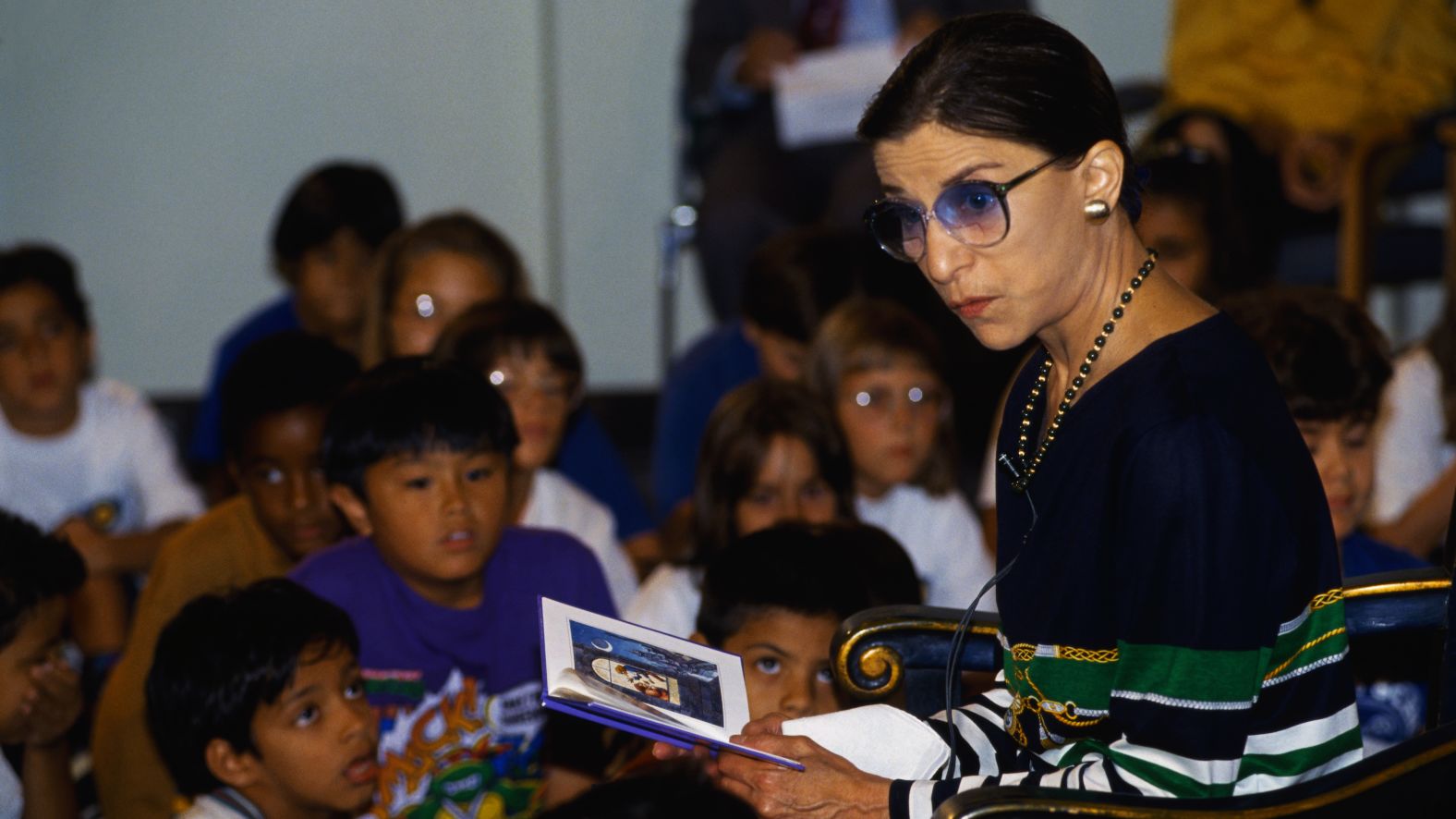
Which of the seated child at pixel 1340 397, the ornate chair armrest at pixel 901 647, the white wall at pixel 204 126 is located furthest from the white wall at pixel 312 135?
the ornate chair armrest at pixel 901 647

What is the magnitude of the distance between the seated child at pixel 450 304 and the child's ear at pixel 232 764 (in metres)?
1.47

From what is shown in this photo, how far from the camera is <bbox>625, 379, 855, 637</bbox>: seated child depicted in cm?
316

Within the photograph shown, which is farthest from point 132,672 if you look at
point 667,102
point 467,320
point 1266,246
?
point 667,102

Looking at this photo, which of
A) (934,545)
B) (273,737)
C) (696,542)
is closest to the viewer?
(273,737)

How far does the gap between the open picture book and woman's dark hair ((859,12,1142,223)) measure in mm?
646

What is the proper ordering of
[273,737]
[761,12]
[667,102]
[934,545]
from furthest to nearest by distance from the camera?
1. [667,102]
2. [761,12]
3. [934,545]
4. [273,737]

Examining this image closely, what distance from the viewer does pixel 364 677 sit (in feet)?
8.69

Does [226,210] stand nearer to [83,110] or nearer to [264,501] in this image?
[83,110]

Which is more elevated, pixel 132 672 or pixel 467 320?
pixel 467 320

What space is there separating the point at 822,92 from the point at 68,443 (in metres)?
2.25

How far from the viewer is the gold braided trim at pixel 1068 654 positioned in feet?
5.10

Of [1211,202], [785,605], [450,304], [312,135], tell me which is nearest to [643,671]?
[785,605]

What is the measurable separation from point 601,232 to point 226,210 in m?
1.34

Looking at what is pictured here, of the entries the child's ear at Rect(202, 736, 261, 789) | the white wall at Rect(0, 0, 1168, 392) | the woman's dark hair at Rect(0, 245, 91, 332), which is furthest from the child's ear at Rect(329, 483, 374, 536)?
the white wall at Rect(0, 0, 1168, 392)
